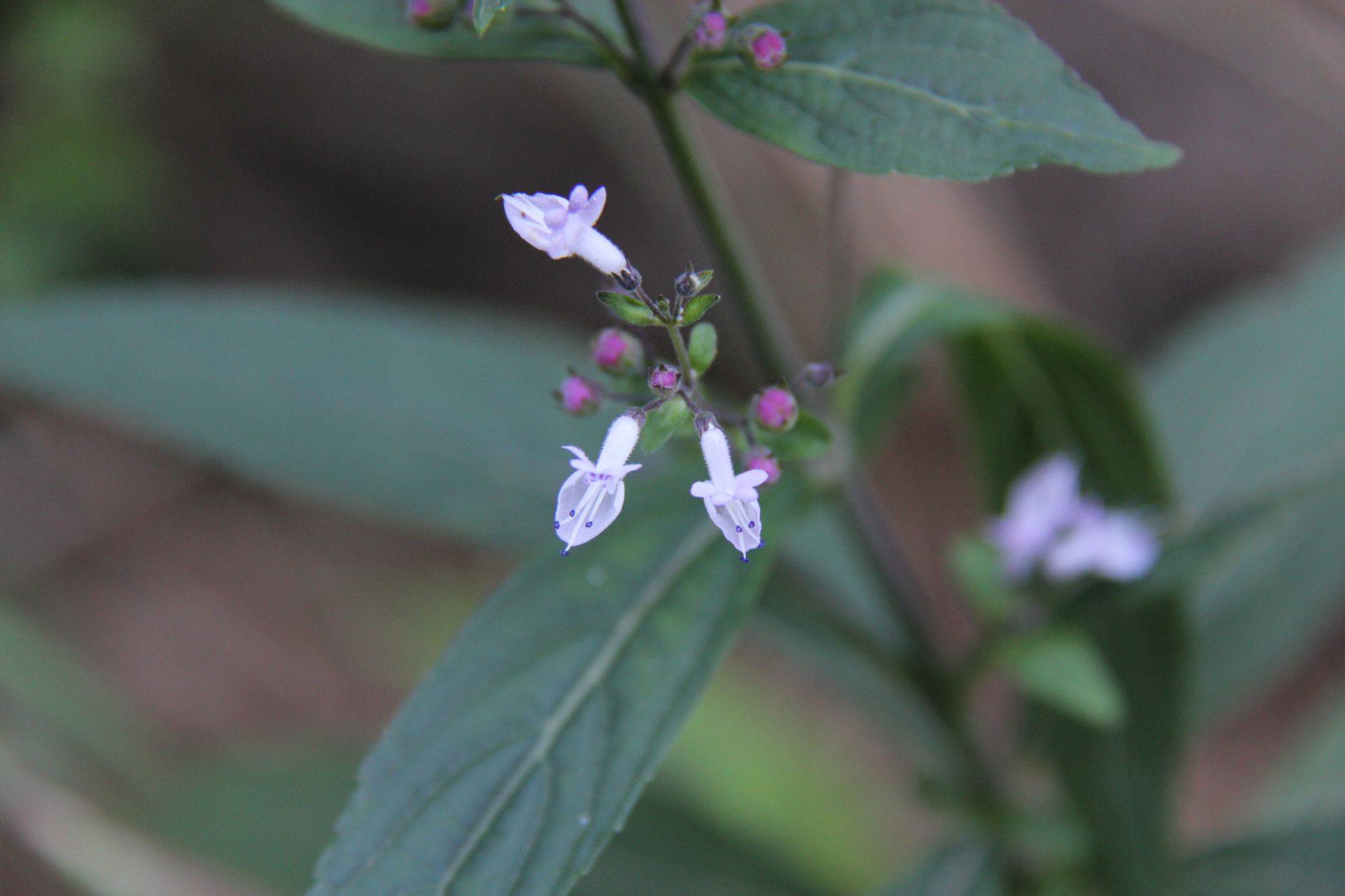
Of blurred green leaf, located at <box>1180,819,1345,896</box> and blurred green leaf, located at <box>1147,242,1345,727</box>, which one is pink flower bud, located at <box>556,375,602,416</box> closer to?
blurred green leaf, located at <box>1180,819,1345,896</box>

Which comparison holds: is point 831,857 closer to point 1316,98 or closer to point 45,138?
point 1316,98

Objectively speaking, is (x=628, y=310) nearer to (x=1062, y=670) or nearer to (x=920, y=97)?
(x=920, y=97)

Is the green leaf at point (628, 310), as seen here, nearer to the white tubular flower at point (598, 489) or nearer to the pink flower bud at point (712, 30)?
the white tubular flower at point (598, 489)

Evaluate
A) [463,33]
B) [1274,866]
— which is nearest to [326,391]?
[463,33]

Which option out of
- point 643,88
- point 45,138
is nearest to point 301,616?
point 45,138

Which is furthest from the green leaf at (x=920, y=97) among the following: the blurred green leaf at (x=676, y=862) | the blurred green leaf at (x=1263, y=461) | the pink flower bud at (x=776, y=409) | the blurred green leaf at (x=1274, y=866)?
the blurred green leaf at (x=676, y=862)

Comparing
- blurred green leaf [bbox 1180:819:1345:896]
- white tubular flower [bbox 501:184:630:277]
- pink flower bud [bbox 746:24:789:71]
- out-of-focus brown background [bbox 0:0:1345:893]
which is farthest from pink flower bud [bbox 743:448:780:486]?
out-of-focus brown background [bbox 0:0:1345:893]
